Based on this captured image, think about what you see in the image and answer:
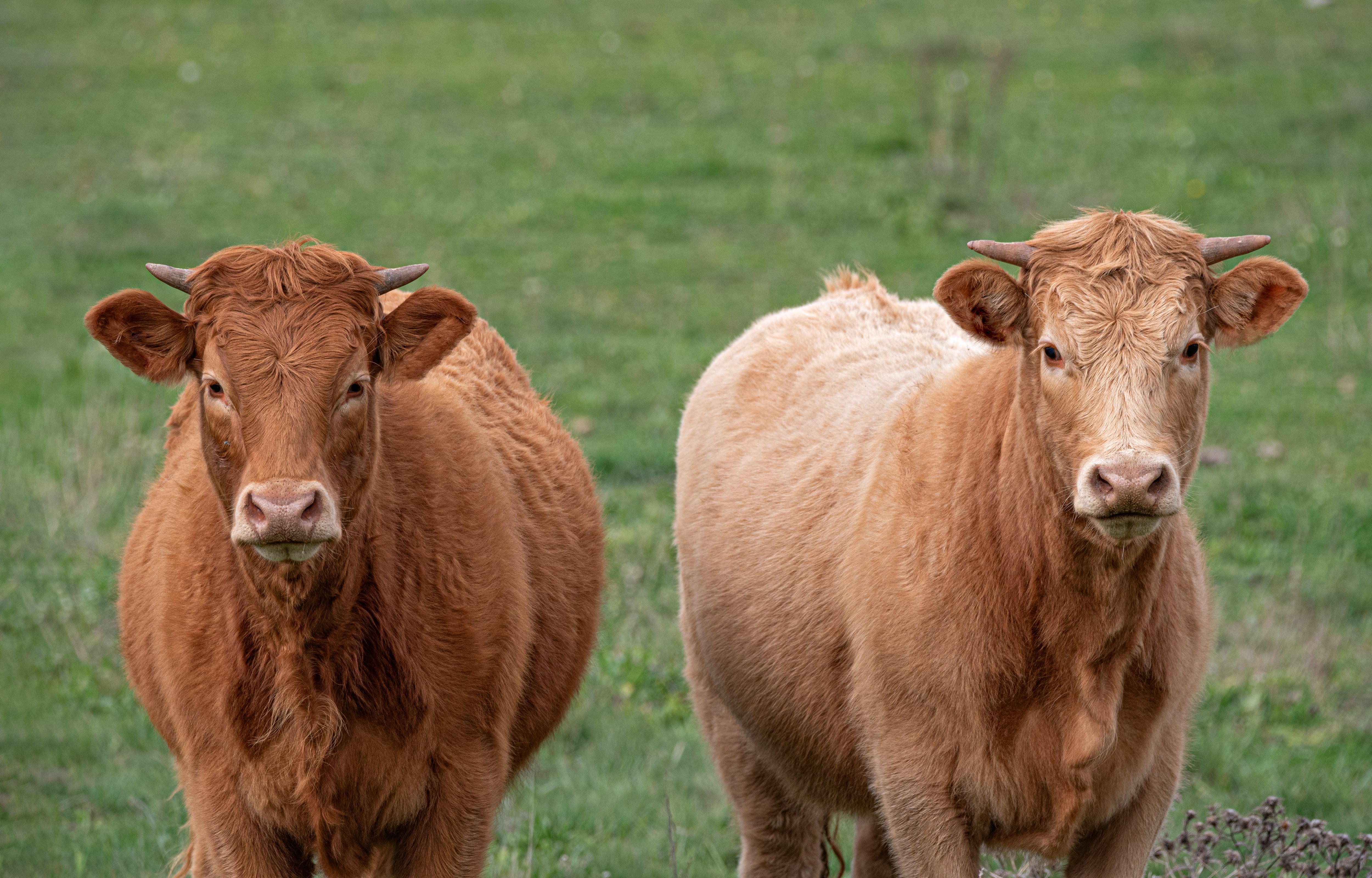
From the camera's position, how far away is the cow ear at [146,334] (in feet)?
Answer: 13.7

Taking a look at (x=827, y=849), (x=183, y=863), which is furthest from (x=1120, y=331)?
(x=183, y=863)

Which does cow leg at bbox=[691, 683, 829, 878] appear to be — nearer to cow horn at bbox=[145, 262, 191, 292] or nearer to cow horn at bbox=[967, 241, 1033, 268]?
cow horn at bbox=[967, 241, 1033, 268]

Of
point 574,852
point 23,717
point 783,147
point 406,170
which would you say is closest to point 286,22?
point 406,170

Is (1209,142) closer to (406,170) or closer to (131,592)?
(406,170)

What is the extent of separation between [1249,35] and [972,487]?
17341mm

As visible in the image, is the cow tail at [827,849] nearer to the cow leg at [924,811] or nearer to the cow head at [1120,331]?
the cow leg at [924,811]

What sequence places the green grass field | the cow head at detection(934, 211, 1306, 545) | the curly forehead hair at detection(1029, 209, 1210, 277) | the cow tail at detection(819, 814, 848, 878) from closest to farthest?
1. the cow head at detection(934, 211, 1306, 545)
2. the curly forehead hair at detection(1029, 209, 1210, 277)
3. the cow tail at detection(819, 814, 848, 878)
4. the green grass field

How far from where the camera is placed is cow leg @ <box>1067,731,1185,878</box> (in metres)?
4.30

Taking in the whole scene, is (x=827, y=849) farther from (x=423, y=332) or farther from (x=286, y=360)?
(x=286, y=360)

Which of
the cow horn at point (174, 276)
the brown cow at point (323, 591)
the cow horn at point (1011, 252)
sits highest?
the cow horn at point (1011, 252)

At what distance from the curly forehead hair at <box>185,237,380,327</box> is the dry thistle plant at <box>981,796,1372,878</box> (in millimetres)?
2850

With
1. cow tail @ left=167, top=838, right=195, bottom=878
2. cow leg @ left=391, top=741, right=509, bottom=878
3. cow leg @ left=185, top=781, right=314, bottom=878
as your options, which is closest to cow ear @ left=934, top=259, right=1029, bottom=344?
cow leg @ left=391, top=741, right=509, bottom=878

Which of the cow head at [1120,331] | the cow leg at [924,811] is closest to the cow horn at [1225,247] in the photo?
the cow head at [1120,331]

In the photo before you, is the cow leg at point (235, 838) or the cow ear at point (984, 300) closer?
the cow ear at point (984, 300)
